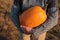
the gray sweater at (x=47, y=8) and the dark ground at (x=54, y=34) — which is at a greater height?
the gray sweater at (x=47, y=8)

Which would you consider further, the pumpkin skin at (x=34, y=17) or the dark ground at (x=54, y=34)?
the dark ground at (x=54, y=34)

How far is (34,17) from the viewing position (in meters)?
2.03

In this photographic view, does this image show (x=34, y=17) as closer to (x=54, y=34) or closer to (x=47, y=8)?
(x=47, y=8)

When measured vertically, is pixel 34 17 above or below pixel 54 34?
above

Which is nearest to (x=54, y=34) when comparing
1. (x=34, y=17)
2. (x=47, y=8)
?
(x=47, y=8)

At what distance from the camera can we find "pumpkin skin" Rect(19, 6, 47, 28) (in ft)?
6.66

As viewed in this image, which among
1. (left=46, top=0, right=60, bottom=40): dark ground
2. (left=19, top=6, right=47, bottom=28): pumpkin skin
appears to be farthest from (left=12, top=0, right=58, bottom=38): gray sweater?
(left=46, top=0, right=60, bottom=40): dark ground

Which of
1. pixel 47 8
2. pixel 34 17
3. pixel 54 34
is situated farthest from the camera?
pixel 54 34

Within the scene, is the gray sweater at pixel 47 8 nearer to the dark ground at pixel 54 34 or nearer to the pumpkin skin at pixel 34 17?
the pumpkin skin at pixel 34 17

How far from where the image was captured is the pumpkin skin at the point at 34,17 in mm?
2031

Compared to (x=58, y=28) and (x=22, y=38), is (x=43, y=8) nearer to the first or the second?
(x=22, y=38)

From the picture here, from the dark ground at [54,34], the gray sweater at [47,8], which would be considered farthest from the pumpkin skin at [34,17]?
the dark ground at [54,34]

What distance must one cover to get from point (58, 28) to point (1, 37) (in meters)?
1.03

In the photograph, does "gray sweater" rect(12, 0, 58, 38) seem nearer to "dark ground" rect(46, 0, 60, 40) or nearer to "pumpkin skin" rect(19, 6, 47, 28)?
"pumpkin skin" rect(19, 6, 47, 28)
